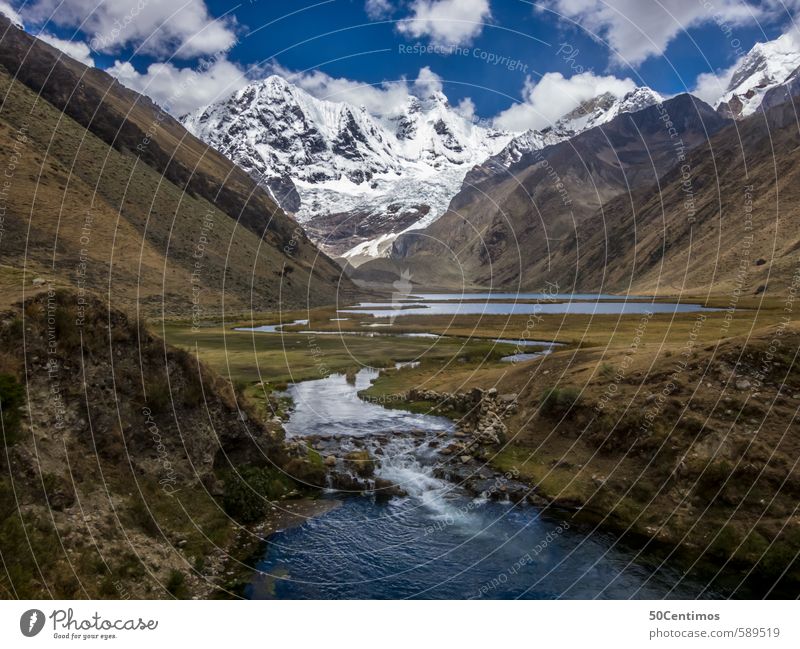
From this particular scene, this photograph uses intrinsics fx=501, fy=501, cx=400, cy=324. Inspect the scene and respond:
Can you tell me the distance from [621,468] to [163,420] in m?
25.3

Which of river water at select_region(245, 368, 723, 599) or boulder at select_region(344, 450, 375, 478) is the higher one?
boulder at select_region(344, 450, 375, 478)

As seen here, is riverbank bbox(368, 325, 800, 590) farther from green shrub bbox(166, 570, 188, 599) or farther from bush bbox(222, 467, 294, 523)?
green shrub bbox(166, 570, 188, 599)

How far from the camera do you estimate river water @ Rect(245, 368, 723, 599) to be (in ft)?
65.7

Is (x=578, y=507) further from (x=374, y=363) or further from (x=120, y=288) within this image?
(x=120, y=288)

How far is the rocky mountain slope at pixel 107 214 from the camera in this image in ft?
341

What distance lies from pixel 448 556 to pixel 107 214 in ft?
445

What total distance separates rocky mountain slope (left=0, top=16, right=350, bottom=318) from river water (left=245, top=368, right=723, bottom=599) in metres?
64.2

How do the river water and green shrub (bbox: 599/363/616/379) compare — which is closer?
the river water

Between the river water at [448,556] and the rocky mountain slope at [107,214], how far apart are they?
2528 inches

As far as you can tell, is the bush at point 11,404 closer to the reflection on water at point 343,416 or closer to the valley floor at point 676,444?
the reflection on water at point 343,416

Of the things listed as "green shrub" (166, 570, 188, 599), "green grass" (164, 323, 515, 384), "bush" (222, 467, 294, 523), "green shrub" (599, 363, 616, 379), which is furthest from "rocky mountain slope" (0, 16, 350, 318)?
"green shrub" (166, 570, 188, 599)

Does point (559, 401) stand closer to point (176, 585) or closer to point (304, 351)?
point (176, 585)

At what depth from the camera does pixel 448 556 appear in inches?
884

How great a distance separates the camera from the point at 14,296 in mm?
19984
